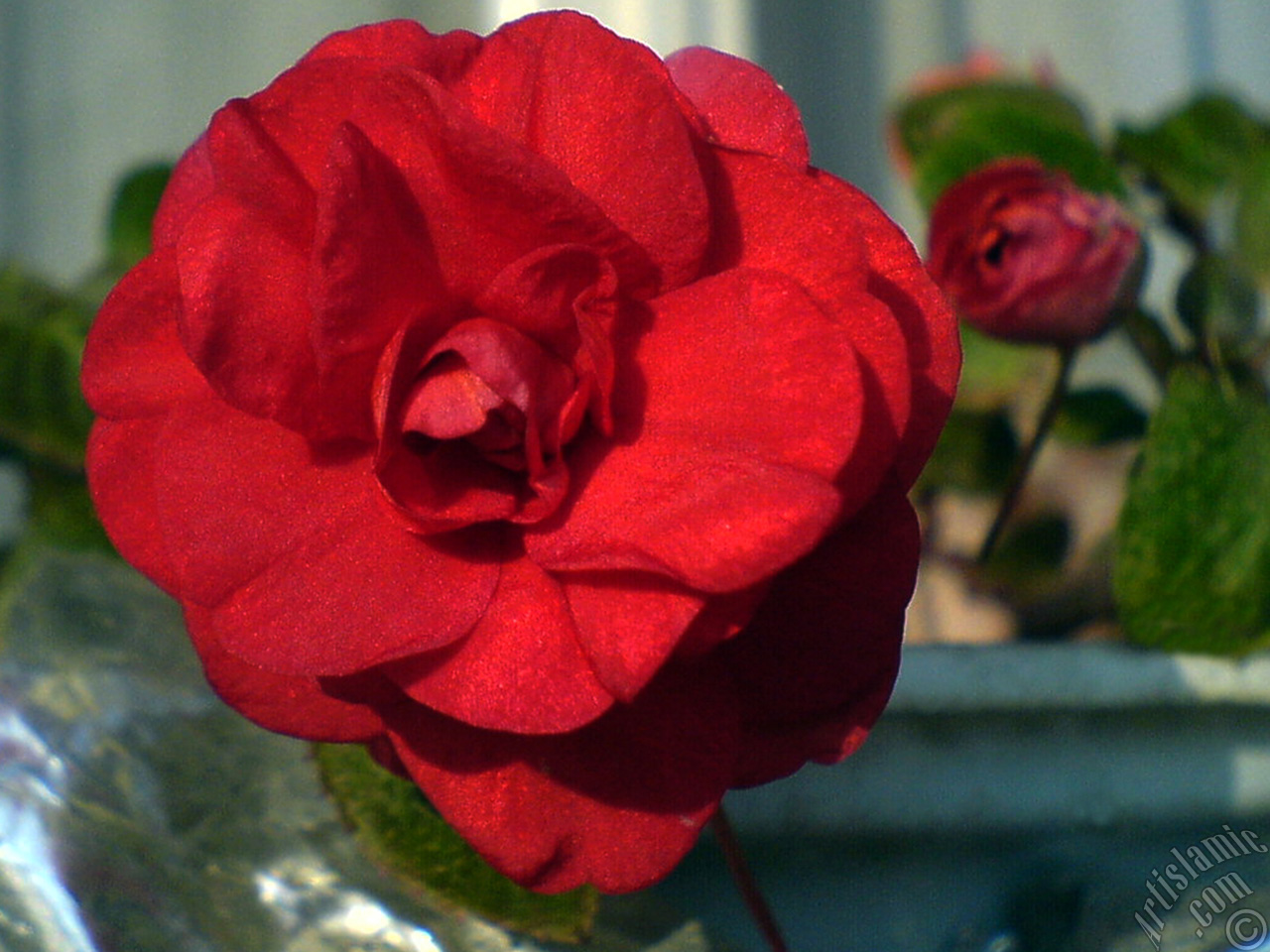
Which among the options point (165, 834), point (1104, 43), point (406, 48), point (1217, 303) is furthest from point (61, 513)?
point (1104, 43)

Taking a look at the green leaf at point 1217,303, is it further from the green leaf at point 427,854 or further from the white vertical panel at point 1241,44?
the white vertical panel at point 1241,44

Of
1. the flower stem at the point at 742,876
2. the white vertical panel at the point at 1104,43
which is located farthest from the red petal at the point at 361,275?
the white vertical panel at the point at 1104,43

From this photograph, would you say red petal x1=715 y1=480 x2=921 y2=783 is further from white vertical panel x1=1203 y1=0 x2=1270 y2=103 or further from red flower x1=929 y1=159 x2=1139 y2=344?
white vertical panel x1=1203 y1=0 x2=1270 y2=103

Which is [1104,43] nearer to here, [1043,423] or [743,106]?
[1043,423]

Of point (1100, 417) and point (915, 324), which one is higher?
point (915, 324)

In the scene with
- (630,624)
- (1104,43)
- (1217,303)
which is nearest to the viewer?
(630,624)
